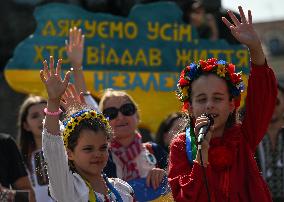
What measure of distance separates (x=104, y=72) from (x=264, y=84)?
4.15m

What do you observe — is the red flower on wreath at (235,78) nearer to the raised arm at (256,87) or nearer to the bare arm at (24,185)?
the raised arm at (256,87)

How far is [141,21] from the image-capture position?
7812mm

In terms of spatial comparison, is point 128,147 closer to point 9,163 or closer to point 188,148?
point 9,163

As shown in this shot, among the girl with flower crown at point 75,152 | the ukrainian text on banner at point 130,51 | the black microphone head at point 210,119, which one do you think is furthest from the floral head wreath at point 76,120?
Result: the ukrainian text on banner at point 130,51

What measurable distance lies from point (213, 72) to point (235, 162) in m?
0.47

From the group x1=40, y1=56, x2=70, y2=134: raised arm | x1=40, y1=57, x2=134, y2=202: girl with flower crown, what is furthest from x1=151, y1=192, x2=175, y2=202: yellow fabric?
x1=40, y1=56, x2=70, y2=134: raised arm

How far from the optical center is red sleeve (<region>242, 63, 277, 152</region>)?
11.6 ft

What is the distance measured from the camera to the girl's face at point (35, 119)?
556 cm

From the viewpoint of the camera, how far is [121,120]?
4773mm

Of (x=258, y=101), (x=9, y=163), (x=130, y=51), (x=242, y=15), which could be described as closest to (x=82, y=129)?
(x=258, y=101)

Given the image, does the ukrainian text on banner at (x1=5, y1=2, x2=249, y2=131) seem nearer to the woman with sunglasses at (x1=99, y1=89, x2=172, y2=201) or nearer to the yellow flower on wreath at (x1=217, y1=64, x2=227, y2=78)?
the woman with sunglasses at (x1=99, y1=89, x2=172, y2=201)

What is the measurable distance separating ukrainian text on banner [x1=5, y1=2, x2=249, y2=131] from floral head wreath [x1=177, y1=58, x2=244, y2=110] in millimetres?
3744

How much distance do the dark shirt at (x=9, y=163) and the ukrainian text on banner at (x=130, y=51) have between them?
2034mm

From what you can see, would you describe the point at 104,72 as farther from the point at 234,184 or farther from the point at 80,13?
the point at 234,184
